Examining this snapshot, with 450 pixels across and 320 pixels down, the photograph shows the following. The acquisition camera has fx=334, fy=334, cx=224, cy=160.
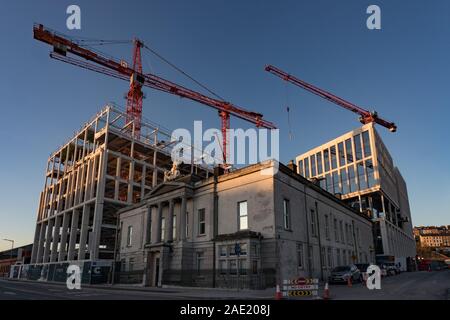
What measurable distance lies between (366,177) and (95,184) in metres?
55.3

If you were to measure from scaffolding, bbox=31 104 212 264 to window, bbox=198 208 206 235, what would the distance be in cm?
2719

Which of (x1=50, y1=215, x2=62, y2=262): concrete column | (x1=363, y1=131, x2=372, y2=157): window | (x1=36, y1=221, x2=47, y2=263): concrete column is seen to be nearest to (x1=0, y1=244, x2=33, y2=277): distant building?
(x1=36, y1=221, x2=47, y2=263): concrete column

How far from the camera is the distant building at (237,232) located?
83.5 feet

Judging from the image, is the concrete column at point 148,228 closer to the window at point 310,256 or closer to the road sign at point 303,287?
the window at point 310,256

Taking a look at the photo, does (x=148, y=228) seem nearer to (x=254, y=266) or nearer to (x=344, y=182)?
(x=254, y=266)

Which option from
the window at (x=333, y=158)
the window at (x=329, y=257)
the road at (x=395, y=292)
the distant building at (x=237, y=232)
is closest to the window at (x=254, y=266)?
the distant building at (x=237, y=232)

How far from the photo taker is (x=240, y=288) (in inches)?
968

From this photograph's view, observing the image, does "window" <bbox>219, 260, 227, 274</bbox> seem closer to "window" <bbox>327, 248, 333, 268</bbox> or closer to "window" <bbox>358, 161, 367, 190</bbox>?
"window" <bbox>327, 248, 333, 268</bbox>

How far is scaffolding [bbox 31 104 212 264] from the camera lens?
5894cm

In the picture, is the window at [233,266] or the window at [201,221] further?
the window at [201,221]

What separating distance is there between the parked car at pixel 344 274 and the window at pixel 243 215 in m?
8.42
